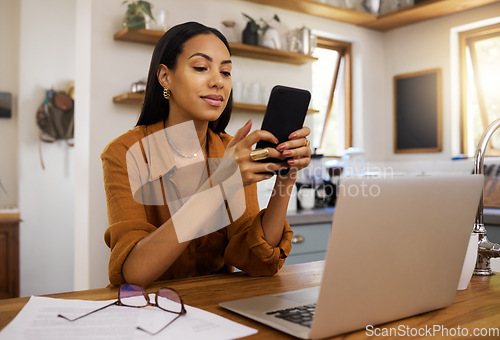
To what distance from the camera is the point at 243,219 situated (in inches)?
56.9

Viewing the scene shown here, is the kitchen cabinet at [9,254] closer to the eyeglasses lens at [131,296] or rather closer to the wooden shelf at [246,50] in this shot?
the wooden shelf at [246,50]

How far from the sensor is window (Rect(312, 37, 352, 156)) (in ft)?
13.4

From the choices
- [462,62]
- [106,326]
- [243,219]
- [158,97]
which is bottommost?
[106,326]

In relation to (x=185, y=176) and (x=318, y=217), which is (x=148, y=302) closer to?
(x=185, y=176)

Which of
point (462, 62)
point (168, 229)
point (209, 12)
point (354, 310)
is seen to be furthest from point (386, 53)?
point (354, 310)

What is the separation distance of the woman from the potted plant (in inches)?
49.4

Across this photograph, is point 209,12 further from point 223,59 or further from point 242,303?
point 242,303

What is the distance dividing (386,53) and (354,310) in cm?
394

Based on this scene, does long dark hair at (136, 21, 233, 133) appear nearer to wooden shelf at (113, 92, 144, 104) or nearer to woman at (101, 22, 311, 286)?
woman at (101, 22, 311, 286)

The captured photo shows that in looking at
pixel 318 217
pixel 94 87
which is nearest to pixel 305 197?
pixel 318 217

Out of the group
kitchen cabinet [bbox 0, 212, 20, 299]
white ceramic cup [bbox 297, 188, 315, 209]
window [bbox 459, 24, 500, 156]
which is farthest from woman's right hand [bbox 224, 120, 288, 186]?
window [bbox 459, 24, 500, 156]

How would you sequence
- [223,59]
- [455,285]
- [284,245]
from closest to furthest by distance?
[455,285] < [284,245] < [223,59]

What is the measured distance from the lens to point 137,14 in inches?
104

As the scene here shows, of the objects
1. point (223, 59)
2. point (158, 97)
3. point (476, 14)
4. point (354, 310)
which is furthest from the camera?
point (476, 14)
